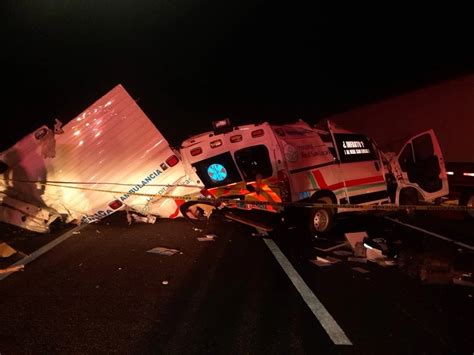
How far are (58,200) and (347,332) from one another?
583 cm

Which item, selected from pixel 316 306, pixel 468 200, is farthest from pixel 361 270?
pixel 468 200

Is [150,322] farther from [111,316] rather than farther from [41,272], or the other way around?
[41,272]

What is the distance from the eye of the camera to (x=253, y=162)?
7.57 meters

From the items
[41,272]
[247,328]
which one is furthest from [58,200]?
[247,328]

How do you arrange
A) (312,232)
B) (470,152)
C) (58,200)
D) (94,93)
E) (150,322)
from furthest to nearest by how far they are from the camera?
(94,93)
(470,152)
(312,232)
(58,200)
(150,322)

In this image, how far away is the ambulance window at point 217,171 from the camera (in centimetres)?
771

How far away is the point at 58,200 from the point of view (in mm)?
7414

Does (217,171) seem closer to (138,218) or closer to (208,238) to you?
(208,238)

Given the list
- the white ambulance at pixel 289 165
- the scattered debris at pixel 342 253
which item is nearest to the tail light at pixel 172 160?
the white ambulance at pixel 289 165

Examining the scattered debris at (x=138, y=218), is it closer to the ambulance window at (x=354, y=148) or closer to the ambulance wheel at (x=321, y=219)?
the ambulance wheel at (x=321, y=219)

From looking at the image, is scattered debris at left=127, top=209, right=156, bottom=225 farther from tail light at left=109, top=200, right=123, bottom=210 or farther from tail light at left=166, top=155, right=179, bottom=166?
tail light at left=166, top=155, right=179, bottom=166

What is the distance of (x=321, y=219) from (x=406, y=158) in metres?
3.68

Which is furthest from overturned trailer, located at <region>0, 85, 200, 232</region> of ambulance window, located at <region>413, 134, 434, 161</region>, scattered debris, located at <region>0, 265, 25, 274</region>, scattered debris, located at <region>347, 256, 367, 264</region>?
ambulance window, located at <region>413, 134, 434, 161</region>

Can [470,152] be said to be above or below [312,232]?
above
